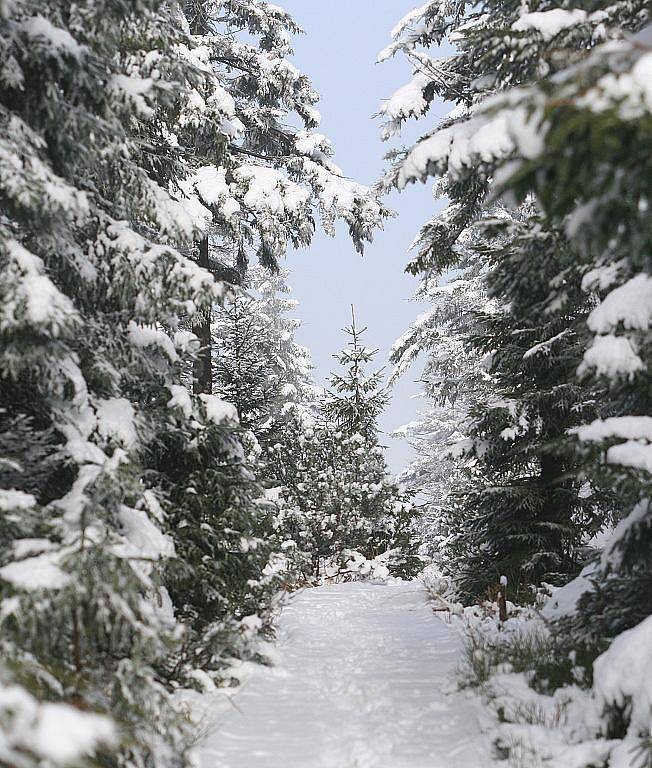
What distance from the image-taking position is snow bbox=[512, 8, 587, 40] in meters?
4.64

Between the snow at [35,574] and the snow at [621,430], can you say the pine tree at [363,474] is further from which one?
the snow at [35,574]

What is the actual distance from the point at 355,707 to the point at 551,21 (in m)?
5.39

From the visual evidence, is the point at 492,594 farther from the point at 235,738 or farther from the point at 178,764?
the point at 178,764

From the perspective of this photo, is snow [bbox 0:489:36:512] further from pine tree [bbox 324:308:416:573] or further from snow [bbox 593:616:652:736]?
pine tree [bbox 324:308:416:573]

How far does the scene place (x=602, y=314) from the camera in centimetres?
423

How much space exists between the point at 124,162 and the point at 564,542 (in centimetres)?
709

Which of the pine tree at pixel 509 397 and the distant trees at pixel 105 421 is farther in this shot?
the pine tree at pixel 509 397

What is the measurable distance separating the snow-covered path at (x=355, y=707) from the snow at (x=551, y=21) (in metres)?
4.92

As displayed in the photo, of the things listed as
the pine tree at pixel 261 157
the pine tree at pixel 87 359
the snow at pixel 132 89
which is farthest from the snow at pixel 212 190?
the snow at pixel 132 89

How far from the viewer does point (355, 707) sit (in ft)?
17.2

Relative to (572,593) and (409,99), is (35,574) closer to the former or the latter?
(572,593)

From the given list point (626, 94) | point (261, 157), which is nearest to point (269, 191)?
point (261, 157)

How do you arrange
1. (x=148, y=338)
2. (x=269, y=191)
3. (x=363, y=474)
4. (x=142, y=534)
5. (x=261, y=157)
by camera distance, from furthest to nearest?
(x=363, y=474), (x=261, y=157), (x=269, y=191), (x=148, y=338), (x=142, y=534)

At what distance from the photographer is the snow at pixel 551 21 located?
15.2 ft
